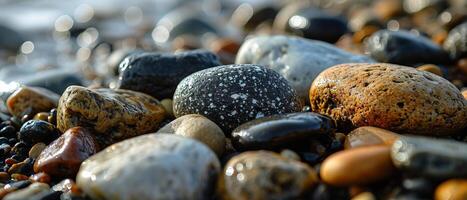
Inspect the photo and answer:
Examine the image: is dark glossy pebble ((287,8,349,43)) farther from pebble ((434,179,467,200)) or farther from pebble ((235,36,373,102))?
pebble ((434,179,467,200))

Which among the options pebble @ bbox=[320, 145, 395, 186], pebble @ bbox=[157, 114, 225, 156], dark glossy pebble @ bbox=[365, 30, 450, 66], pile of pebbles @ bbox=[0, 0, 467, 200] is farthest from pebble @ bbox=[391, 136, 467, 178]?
dark glossy pebble @ bbox=[365, 30, 450, 66]

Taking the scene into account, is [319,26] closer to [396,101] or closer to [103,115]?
[396,101]

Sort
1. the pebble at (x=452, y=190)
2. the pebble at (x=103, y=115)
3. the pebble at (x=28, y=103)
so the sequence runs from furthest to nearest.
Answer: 1. the pebble at (x=28, y=103)
2. the pebble at (x=103, y=115)
3. the pebble at (x=452, y=190)

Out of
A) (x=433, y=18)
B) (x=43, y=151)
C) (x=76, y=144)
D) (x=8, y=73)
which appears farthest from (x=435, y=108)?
(x=433, y=18)

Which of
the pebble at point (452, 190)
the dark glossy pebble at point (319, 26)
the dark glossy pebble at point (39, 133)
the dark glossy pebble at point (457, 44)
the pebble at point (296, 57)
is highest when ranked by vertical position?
the pebble at point (452, 190)

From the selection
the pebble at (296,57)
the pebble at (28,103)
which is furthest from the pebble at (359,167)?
the pebble at (28,103)

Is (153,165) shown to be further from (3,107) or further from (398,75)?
(3,107)

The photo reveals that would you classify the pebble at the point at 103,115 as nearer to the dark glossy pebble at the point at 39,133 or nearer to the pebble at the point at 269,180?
the dark glossy pebble at the point at 39,133
